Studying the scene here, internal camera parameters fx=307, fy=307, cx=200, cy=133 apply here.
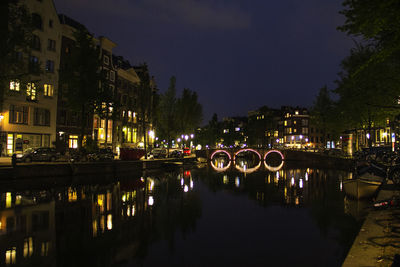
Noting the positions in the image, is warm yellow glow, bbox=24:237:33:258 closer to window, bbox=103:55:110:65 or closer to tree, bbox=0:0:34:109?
tree, bbox=0:0:34:109

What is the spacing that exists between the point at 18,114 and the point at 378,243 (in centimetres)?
4459

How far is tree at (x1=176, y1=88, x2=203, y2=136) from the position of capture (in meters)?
71.0

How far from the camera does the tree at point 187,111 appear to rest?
233 feet

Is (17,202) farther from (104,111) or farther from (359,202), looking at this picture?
(359,202)

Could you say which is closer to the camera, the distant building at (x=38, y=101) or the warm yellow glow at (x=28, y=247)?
the warm yellow glow at (x=28, y=247)

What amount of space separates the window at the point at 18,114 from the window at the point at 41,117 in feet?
4.51

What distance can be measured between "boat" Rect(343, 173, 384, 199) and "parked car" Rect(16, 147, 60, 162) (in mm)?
31681

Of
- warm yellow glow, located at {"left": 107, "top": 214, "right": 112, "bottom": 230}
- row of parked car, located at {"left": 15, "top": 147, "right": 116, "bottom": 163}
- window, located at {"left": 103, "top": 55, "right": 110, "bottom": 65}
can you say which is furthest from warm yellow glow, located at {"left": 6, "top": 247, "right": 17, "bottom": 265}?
window, located at {"left": 103, "top": 55, "right": 110, "bottom": 65}

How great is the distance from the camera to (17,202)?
20234 millimetres

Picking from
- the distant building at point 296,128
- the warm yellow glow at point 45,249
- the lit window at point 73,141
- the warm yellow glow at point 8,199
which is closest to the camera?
the warm yellow glow at point 45,249

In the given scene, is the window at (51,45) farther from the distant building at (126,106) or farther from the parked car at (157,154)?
the parked car at (157,154)

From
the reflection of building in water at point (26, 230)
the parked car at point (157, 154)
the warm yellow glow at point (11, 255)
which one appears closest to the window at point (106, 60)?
the parked car at point (157, 154)

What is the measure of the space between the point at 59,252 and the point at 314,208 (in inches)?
704

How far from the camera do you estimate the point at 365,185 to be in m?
22.0
